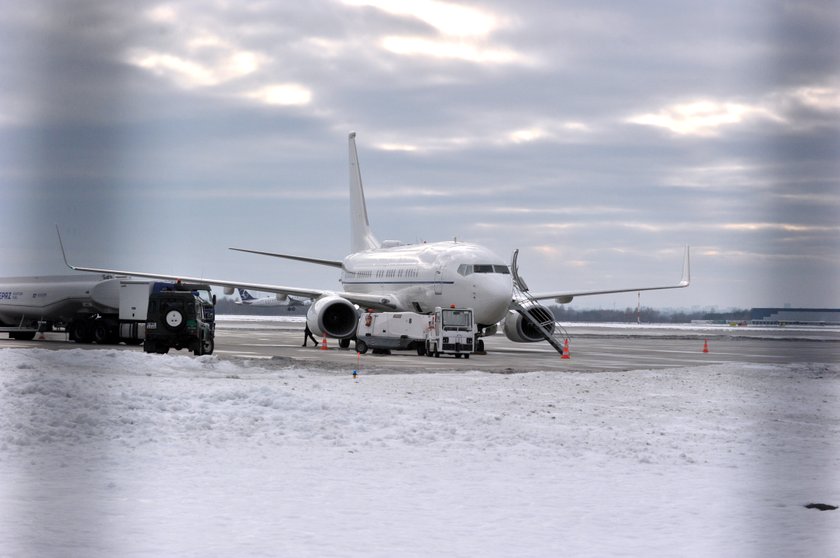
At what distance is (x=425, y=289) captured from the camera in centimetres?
3856

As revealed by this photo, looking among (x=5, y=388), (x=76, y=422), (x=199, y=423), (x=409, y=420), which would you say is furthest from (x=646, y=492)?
(x=5, y=388)

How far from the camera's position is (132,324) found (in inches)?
1629

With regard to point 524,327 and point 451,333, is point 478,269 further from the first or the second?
point 524,327

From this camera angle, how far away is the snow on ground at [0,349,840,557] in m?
7.96

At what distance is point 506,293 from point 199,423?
23.1 metres

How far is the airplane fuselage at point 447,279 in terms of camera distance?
36062 millimetres

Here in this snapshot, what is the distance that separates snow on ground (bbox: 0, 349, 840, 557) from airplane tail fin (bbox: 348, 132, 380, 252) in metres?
34.5

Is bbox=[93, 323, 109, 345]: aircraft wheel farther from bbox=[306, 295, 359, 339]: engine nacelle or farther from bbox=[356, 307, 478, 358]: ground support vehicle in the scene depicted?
bbox=[356, 307, 478, 358]: ground support vehicle

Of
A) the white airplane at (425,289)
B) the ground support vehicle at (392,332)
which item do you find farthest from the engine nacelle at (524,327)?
the ground support vehicle at (392,332)

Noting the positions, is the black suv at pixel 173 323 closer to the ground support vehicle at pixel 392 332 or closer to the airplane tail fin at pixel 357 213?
the ground support vehicle at pixel 392 332

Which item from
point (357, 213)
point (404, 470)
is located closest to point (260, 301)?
point (357, 213)

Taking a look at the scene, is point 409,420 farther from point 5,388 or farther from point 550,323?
point 550,323

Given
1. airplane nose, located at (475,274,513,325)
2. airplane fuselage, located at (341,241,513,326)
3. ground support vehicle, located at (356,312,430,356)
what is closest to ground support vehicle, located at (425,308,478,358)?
ground support vehicle, located at (356,312,430,356)

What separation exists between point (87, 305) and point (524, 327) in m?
19.9
